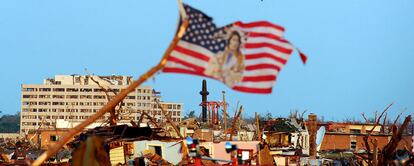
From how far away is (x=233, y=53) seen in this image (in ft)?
46.6

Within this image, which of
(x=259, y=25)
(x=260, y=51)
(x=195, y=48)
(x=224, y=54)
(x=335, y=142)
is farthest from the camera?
(x=335, y=142)

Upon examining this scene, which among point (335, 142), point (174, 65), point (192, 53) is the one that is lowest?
point (335, 142)

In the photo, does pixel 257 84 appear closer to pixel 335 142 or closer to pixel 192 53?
pixel 192 53

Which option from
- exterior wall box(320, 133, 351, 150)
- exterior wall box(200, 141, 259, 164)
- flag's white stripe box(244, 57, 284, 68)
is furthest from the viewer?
exterior wall box(320, 133, 351, 150)

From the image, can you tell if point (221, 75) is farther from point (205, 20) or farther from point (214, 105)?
point (214, 105)

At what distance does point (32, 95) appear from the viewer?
199m

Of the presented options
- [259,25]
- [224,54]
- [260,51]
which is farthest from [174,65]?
[259,25]

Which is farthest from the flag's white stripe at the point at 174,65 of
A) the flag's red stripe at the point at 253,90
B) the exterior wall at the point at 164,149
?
the exterior wall at the point at 164,149

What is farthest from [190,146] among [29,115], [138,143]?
[29,115]

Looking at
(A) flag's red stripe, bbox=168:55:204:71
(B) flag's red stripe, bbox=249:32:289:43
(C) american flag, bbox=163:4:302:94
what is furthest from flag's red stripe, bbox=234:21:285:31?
(A) flag's red stripe, bbox=168:55:204:71

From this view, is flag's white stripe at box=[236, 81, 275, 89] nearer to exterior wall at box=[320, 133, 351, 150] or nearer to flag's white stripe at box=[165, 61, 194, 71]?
flag's white stripe at box=[165, 61, 194, 71]

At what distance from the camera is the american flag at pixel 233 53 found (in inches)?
541

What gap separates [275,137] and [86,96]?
145042 millimetres

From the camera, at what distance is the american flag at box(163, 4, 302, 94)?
13.7 metres
